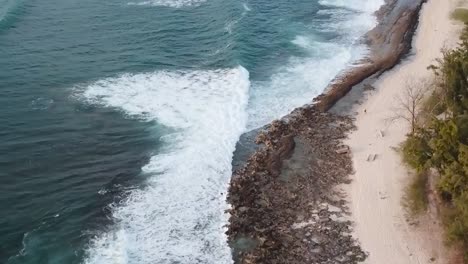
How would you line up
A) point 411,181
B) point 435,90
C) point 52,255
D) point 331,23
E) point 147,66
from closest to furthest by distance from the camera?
point 52,255
point 411,181
point 435,90
point 147,66
point 331,23

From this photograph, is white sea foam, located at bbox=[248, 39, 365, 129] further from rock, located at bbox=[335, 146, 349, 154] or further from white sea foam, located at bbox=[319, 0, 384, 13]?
white sea foam, located at bbox=[319, 0, 384, 13]

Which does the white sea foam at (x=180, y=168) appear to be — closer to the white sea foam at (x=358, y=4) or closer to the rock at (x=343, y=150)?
the rock at (x=343, y=150)

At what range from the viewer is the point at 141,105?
55.9 meters

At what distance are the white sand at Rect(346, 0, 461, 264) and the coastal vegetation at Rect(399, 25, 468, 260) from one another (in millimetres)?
1453

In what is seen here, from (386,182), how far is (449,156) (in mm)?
7239

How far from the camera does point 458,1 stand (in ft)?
268

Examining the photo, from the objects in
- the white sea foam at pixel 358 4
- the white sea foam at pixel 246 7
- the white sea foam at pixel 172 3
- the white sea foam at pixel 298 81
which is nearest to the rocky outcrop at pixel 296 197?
the white sea foam at pixel 298 81

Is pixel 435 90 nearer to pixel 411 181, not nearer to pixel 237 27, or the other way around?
pixel 411 181

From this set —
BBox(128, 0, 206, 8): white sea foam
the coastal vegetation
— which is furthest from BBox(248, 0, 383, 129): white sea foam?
BBox(128, 0, 206, 8): white sea foam

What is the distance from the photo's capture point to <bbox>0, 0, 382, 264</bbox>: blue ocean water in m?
40.1

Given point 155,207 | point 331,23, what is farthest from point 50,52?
point 331,23

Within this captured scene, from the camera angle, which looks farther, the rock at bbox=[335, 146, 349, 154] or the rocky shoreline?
the rock at bbox=[335, 146, 349, 154]

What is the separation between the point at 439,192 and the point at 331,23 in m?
40.2

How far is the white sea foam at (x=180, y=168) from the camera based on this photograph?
127 ft
